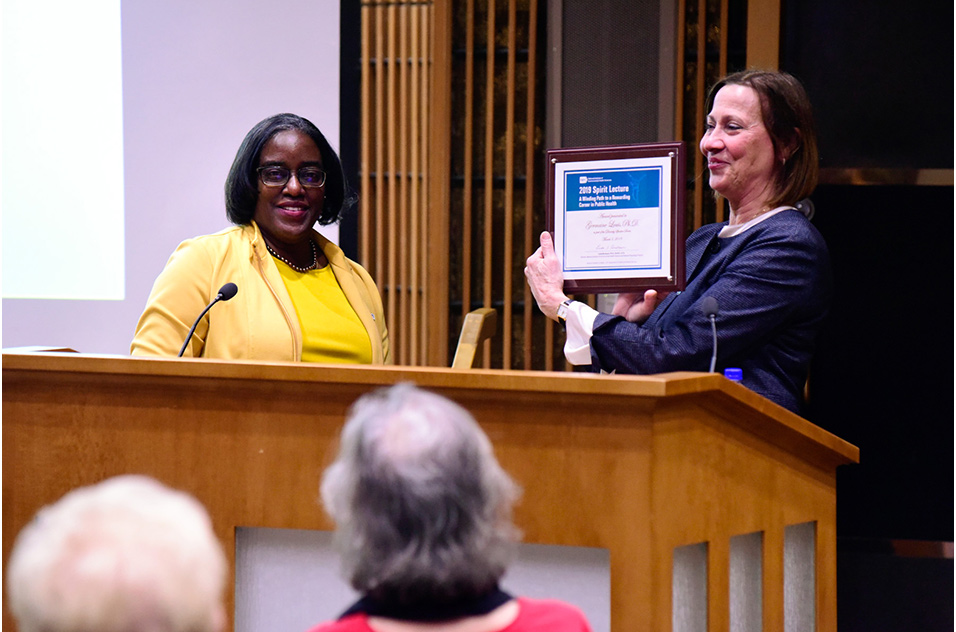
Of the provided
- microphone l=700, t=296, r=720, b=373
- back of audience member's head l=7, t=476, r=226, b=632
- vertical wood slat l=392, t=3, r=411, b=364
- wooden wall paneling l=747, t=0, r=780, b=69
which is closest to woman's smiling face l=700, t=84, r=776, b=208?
microphone l=700, t=296, r=720, b=373

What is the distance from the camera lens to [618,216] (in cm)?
221

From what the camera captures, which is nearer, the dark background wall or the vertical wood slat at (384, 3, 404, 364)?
the dark background wall

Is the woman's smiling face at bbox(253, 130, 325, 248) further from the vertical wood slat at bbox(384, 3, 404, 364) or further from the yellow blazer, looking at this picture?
the vertical wood slat at bbox(384, 3, 404, 364)

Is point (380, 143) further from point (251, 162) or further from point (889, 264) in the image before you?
point (889, 264)

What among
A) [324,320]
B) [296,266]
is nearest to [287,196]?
[296,266]

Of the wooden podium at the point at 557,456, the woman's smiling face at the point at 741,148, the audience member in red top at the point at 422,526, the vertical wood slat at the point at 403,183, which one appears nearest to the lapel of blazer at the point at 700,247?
the woman's smiling face at the point at 741,148

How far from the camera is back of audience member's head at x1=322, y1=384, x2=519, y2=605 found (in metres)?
1.07

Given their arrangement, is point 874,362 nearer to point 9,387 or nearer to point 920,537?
point 920,537

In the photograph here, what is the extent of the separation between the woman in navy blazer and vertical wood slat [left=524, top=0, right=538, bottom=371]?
1.77 meters

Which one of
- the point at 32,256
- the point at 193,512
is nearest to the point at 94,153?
the point at 32,256

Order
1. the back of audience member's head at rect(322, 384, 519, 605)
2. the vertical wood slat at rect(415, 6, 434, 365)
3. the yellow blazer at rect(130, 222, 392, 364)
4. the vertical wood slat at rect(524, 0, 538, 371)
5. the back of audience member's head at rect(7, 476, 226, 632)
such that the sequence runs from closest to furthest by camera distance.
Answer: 1. the back of audience member's head at rect(7, 476, 226, 632)
2. the back of audience member's head at rect(322, 384, 519, 605)
3. the yellow blazer at rect(130, 222, 392, 364)
4. the vertical wood slat at rect(524, 0, 538, 371)
5. the vertical wood slat at rect(415, 6, 434, 365)

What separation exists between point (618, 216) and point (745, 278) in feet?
1.02

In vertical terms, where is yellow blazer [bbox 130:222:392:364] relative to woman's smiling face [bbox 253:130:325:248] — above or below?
below

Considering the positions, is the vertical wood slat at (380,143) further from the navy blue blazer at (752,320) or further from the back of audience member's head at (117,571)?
the back of audience member's head at (117,571)
